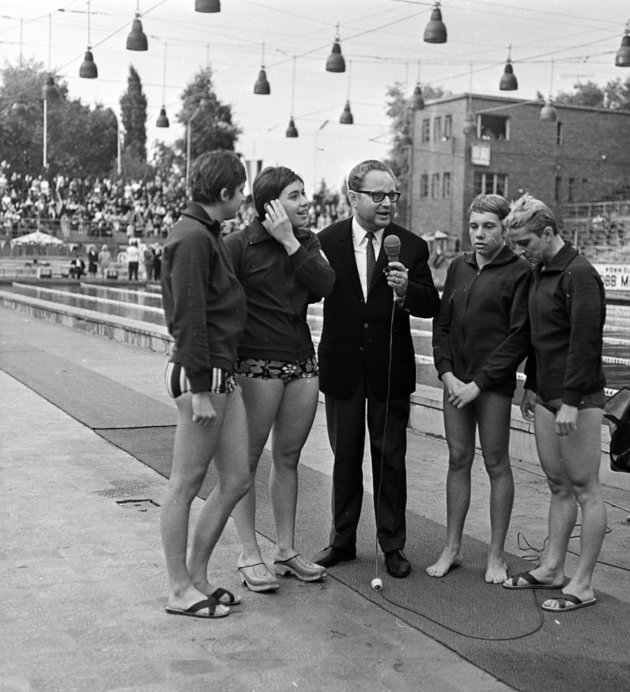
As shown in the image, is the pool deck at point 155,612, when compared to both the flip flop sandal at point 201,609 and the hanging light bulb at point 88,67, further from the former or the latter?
the hanging light bulb at point 88,67

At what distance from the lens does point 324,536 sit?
5945 mm

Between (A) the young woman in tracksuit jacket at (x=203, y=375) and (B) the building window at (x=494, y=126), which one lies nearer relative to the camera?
(A) the young woman in tracksuit jacket at (x=203, y=375)

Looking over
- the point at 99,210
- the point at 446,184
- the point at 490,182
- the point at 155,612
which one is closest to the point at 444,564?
the point at 155,612

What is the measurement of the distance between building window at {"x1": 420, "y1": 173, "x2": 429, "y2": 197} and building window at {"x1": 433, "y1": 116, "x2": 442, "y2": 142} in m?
2.24

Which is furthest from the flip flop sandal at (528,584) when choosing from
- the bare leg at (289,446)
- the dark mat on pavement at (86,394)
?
the dark mat on pavement at (86,394)

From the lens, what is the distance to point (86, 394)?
11.3 m

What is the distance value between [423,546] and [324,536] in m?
0.54

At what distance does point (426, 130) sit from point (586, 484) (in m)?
60.1

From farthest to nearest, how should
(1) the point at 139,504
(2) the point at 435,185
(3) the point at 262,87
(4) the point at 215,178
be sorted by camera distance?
(2) the point at 435,185 → (3) the point at 262,87 → (1) the point at 139,504 → (4) the point at 215,178

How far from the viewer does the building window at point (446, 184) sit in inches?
2416

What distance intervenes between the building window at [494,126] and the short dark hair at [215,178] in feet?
193

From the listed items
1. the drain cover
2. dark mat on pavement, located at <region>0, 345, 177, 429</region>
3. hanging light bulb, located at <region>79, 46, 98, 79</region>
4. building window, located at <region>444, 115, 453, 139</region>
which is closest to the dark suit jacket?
the drain cover

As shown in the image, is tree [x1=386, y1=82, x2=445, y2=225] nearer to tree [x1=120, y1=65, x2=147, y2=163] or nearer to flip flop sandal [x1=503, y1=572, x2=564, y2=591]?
tree [x1=120, y1=65, x2=147, y2=163]

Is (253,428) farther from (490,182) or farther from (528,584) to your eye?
(490,182)
